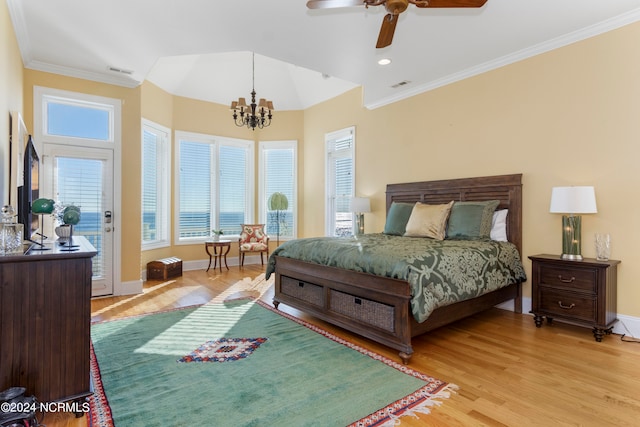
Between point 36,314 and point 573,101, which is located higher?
point 573,101

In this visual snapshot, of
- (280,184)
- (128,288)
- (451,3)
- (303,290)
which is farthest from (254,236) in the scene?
(451,3)

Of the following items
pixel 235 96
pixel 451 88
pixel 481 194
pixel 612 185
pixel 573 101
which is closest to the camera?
pixel 612 185

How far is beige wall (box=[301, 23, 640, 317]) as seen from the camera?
10.4 feet

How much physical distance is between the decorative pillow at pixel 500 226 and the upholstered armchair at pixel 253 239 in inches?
157

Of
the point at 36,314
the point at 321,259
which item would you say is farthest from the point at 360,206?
the point at 36,314

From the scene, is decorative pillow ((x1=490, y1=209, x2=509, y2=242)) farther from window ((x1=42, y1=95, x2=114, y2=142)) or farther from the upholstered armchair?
window ((x1=42, y1=95, x2=114, y2=142))

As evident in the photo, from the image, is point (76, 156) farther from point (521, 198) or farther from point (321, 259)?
point (521, 198)

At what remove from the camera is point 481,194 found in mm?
4184

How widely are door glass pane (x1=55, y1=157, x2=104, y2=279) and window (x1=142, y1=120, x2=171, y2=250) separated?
111 centimetres

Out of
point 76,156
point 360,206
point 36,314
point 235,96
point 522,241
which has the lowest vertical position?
point 36,314

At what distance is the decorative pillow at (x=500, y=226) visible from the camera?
3906 millimetres

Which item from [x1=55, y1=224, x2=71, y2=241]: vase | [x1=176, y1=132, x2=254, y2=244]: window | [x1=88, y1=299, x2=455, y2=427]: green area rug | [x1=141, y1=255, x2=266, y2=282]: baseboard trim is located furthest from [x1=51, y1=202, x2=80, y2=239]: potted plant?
[x1=141, y1=255, x2=266, y2=282]: baseboard trim

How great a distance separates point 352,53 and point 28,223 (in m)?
3.49

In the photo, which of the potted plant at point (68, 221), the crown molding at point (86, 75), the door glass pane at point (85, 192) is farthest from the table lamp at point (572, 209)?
the door glass pane at point (85, 192)
